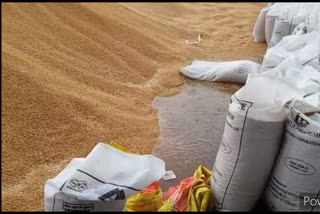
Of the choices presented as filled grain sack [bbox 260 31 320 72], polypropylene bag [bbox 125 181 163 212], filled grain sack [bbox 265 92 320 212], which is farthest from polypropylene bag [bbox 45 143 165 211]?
filled grain sack [bbox 260 31 320 72]

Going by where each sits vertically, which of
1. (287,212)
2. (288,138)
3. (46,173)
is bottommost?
(46,173)

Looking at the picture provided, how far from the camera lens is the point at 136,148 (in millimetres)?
1970

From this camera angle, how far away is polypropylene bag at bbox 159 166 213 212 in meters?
1.33

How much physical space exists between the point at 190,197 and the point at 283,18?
2.32m

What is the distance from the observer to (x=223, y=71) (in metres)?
2.88

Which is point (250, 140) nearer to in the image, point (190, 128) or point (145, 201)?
point (145, 201)

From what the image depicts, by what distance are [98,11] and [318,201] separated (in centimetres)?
274

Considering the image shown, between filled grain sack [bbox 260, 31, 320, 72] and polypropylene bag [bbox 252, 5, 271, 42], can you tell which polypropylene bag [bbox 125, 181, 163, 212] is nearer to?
filled grain sack [bbox 260, 31, 320, 72]


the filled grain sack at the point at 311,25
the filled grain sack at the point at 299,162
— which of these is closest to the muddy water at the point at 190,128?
the filled grain sack at the point at 299,162

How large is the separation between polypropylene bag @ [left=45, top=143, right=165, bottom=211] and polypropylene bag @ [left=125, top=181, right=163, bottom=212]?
0.21 ft

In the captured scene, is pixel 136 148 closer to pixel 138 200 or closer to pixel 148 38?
pixel 138 200

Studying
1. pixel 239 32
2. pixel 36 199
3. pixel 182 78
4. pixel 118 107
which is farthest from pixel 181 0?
pixel 36 199

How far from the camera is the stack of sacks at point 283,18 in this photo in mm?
3107

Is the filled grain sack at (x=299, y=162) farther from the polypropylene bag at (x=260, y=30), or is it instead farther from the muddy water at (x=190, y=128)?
the polypropylene bag at (x=260, y=30)
